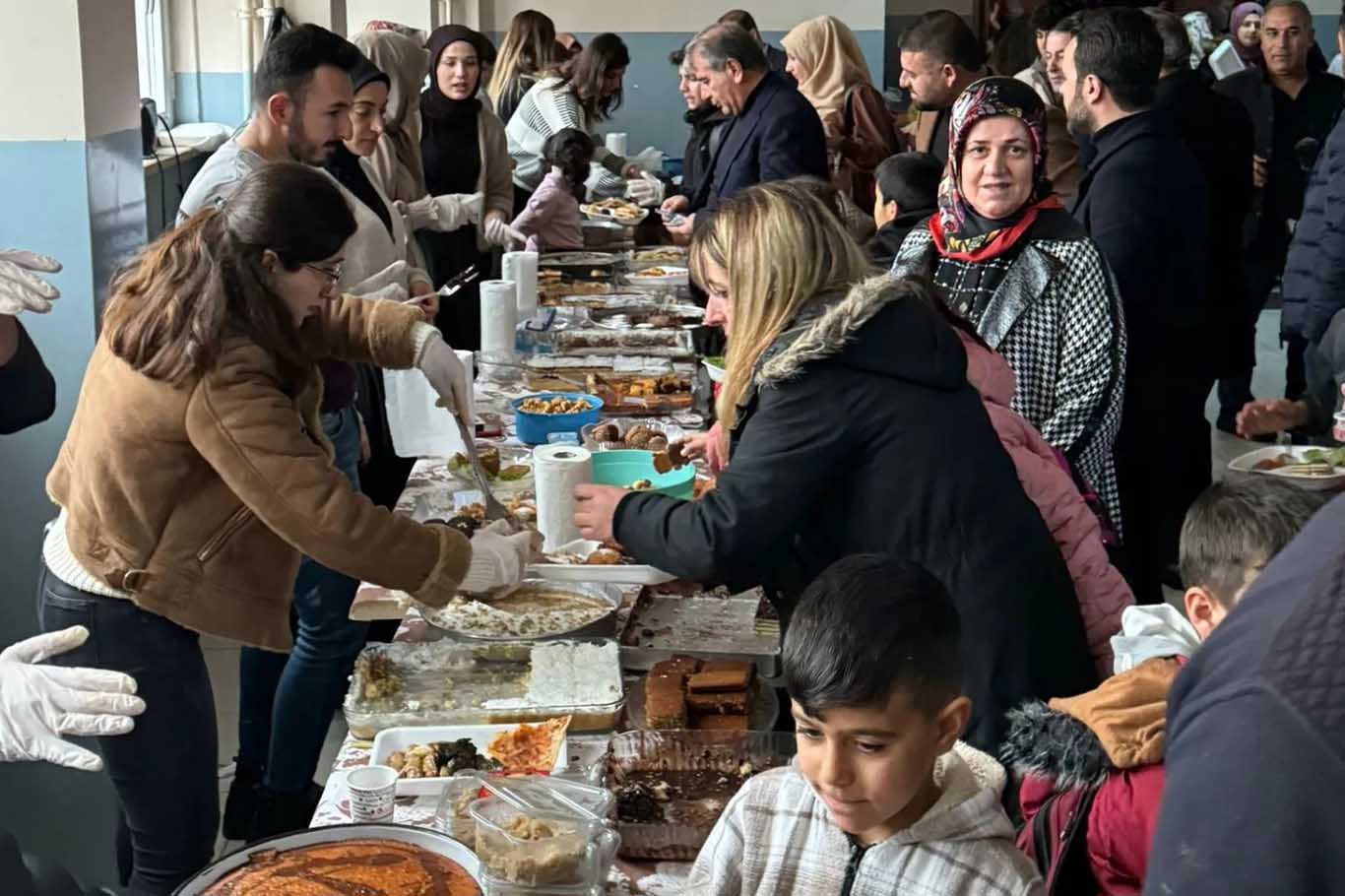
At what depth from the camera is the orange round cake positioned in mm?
1488

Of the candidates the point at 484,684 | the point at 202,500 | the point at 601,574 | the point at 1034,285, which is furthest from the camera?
the point at 1034,285

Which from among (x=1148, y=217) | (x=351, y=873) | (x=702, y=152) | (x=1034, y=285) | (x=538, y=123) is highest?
(x=538, y=123)

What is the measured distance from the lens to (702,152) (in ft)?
19.4

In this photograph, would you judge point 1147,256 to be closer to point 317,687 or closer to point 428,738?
point 317,687

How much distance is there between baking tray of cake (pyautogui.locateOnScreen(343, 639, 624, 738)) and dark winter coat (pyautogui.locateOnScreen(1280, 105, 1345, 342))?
8.52 ft

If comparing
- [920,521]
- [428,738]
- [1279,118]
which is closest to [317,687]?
[428,738]

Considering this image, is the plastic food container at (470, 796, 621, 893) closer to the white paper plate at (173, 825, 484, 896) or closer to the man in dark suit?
the white paper plate at (173, 825, 484, 896)

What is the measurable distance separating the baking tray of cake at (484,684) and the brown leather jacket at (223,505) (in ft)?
0.43

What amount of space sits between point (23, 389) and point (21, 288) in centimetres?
17

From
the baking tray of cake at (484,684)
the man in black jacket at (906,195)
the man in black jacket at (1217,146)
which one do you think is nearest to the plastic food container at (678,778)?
the baking tray of cake at (484,684)

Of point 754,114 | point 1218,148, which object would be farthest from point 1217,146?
point 754,114

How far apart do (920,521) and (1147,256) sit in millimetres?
1778

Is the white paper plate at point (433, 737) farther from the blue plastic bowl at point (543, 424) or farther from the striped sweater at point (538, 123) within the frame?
the striped sweater at point (538, 123)

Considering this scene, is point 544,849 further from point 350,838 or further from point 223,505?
point 223,505
